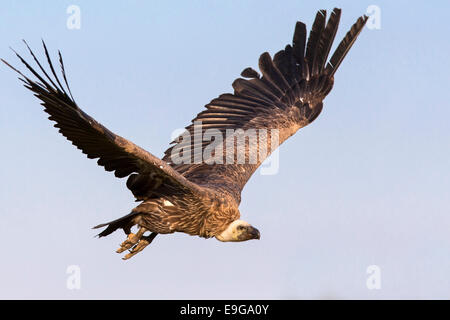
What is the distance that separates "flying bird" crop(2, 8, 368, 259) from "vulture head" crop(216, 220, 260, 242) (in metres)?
0.01

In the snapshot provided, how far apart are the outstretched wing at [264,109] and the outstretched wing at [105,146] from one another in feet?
5.94

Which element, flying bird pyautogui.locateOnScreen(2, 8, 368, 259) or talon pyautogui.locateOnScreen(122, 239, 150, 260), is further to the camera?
talon pyautogui.locateOnScreen(122, 239, 150, 260)

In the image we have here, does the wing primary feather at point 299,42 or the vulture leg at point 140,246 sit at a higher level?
the wing primary feather at point 299,42

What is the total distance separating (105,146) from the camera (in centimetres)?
1023

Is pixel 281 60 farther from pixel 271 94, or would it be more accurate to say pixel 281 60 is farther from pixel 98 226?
pixel 98 226

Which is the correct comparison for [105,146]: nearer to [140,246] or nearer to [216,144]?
[140,246]

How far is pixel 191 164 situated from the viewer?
13055 millimetres

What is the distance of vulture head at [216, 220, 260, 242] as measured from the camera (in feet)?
37.7

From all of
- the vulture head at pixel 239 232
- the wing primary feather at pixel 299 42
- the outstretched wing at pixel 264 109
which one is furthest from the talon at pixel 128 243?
the wing primary feather at pixel 299 42

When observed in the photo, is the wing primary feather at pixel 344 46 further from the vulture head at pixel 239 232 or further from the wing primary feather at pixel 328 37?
the vulture head at pixel 239 232

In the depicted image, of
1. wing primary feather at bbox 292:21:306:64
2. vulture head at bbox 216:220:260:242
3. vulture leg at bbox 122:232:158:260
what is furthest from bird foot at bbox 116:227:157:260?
wing primary feather at bbox 292:21:306:64

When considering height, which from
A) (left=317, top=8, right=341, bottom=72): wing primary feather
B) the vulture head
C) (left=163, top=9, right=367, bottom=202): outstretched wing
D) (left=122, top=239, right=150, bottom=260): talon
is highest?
(left=317, top=8, right=341, bottom=72): wing primary feather

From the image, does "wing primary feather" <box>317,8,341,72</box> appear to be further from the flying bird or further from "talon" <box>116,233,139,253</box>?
"talon" <box>116,233,139,253</box>

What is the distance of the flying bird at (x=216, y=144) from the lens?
1006 centimetres
